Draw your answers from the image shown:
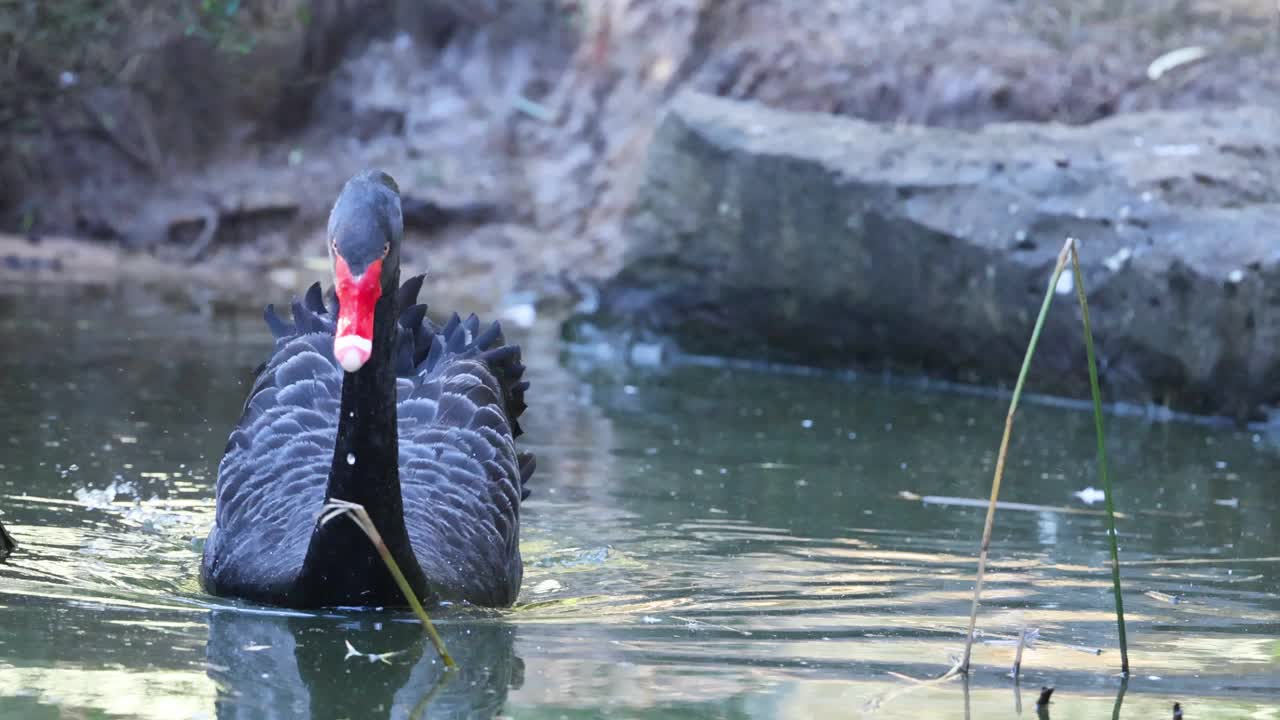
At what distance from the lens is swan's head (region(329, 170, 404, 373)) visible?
3.80 m

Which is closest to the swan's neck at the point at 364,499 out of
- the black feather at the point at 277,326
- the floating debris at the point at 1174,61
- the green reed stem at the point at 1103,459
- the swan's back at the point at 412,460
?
the swan's back at the point at 412,460

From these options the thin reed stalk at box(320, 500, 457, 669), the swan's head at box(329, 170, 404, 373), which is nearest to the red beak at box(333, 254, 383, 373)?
the swan's head at box(329, 170, 404, 373)

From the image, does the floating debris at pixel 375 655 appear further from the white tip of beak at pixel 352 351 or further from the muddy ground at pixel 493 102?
the muddy ground at pixel 493 102

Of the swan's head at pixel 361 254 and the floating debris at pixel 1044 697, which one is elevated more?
the swan's head at pixel 361 254

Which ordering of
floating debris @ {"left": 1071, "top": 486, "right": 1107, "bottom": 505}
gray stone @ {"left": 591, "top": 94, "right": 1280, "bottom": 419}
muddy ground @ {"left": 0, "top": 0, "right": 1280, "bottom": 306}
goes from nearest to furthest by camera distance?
floating debris @ {"left": 1071, "top": 486, "right": 1107, "bottom": 505} → gray stone @ {"left": 591, "top": 94, "right": 1280, "bottom": 419} → muddy ground @ {"left": 0, "top": 0, "right": 1280, "bottom": 306}

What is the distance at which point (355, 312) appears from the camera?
387 centimetres

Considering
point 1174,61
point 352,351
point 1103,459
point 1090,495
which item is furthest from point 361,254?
point 1174,61

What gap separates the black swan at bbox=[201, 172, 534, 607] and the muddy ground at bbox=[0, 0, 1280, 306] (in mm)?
5727

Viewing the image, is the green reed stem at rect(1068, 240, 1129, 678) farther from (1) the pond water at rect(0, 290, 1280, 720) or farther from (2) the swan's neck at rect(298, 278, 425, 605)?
(2) the swan's neck at rect(298, 278, 425, 605)

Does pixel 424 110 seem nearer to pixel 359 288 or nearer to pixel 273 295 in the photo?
pixel 273 295

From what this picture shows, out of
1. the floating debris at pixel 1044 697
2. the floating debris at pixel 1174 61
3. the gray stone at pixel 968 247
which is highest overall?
the floating debris at pixel 1174 61

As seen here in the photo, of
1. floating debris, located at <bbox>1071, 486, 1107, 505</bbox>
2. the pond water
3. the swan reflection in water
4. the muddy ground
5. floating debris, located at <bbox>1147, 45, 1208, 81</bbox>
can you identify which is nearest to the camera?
the swan reflection in water

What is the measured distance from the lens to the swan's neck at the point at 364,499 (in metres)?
4.14

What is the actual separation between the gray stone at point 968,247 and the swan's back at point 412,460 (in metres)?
3.97
